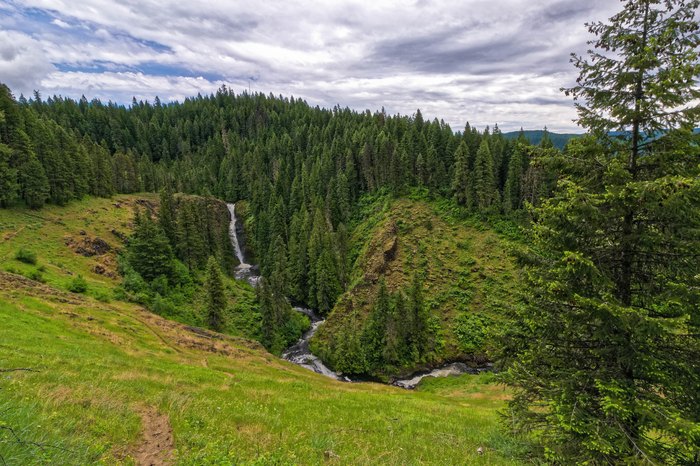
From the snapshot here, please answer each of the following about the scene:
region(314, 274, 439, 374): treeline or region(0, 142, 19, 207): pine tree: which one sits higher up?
region(0, 142, 19, 207): pine tree

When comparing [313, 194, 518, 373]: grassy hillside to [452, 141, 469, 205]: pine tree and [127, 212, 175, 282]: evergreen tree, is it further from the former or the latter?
[127, 212, 175, 282]: evergreen tree

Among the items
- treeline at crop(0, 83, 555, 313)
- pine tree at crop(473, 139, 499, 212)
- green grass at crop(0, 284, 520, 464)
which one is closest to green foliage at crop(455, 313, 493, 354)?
treeline at crop(0, 83, 555, 313)

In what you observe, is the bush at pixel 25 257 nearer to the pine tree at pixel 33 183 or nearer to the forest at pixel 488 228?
the forest at pixel 488 228

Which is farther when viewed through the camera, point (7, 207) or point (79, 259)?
point (7, 207)

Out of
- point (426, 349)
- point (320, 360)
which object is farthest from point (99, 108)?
point (426, 349)

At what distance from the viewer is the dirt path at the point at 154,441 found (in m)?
9.09

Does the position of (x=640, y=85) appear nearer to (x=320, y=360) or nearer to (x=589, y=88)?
(x=589, y=88)

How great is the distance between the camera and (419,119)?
124875mm

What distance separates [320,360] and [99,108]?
19620cm

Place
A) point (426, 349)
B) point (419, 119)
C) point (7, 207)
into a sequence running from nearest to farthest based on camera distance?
point (426, 349), point (7, 207), point (419, 119)

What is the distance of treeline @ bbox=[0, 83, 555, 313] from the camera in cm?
7569

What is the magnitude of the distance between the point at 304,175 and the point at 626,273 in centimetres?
10391

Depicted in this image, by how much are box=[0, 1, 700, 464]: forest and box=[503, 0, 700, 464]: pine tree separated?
55 millimetres

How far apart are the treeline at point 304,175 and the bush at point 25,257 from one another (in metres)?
13.7
